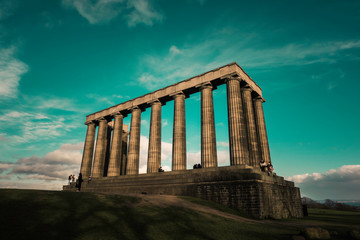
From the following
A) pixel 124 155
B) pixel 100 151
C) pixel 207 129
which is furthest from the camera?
pixel 124 155

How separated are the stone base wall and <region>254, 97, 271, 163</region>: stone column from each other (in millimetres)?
6835

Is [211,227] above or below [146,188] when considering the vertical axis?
below

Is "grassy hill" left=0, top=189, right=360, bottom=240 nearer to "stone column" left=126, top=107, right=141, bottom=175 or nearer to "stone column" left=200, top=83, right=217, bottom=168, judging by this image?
"stone column" left=200, top=83, right=217, bottom=168

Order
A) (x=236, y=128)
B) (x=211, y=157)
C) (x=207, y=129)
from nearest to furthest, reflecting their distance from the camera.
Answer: (x=236, y=128), (x=211, y=157), (x=207, y=129)

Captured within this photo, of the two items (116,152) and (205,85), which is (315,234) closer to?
(205,85)

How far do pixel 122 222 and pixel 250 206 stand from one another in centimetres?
1473

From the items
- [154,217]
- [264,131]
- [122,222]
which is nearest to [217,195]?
[154,217]

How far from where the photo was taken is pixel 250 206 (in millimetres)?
22406

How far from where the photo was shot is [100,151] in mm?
50219

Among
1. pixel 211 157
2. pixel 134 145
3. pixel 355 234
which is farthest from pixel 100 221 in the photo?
pixel 134 145

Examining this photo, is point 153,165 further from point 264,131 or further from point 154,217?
point 154,217

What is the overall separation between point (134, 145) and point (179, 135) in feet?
36.8

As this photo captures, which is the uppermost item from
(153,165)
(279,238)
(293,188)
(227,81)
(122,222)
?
(227,81)

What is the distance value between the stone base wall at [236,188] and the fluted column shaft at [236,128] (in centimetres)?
383
